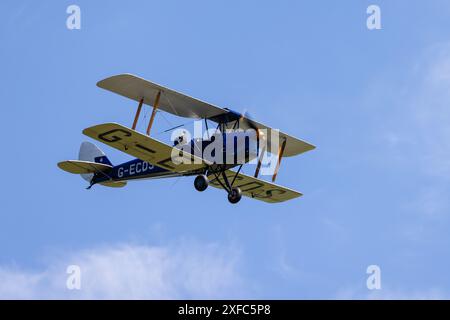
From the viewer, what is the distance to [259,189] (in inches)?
1144

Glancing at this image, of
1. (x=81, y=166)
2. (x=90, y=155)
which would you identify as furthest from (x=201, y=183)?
(x=90, y=155)

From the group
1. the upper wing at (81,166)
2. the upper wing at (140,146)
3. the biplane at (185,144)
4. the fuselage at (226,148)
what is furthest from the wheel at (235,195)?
the upper wing at (81,166)

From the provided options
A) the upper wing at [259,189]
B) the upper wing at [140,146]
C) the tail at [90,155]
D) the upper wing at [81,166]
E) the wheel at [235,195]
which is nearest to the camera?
the upper wing at [140,146]

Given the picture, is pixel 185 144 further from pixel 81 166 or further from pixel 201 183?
pixel 81 166

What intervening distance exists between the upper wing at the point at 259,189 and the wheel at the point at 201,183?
1.75m

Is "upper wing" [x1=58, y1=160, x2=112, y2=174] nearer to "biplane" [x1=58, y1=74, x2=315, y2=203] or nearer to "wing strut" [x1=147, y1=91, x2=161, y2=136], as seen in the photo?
"biplane" [x1=58, y1=74, x2=315, y2=203]

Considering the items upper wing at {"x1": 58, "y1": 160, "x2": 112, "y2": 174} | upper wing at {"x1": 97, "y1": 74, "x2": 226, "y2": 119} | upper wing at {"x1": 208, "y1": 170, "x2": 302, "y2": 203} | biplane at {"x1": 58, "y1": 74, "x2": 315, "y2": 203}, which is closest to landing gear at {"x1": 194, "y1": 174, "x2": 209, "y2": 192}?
biplane at {"x1": 58, "y1": 74, "x2": 315, "y2": 203}

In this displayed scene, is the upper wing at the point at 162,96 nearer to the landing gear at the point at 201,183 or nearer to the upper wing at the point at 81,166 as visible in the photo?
the landing gear at the point at 201,183

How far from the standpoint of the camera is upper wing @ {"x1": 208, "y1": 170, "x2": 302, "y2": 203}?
28248 mm

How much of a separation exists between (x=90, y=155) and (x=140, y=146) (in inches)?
241

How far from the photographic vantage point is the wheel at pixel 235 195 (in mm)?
26281
